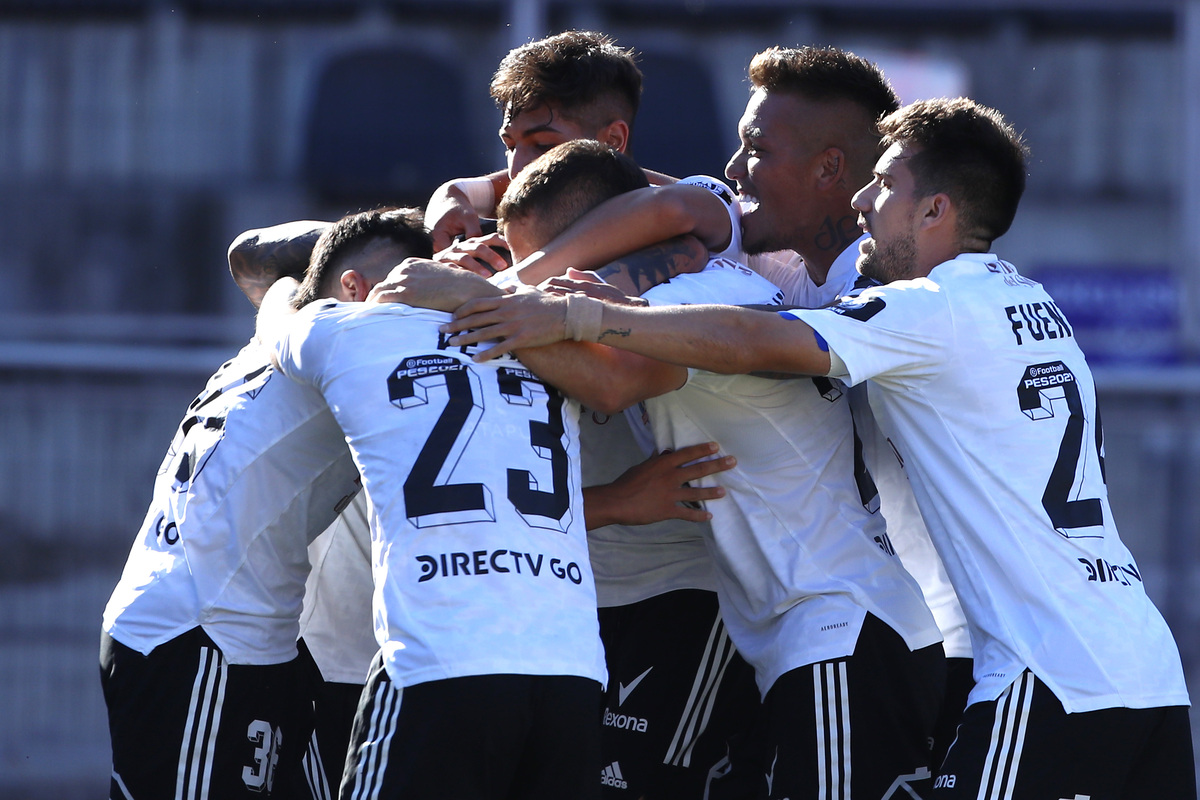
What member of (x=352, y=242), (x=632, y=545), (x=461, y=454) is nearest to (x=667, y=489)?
Result: (x=632, y=545)

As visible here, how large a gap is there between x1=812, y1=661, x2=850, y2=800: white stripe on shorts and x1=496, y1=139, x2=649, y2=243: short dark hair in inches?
55.4

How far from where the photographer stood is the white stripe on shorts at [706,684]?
173 inches

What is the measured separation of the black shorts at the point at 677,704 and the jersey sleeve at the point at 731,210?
1089mm

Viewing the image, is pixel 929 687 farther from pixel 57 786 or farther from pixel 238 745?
pixel 57 786

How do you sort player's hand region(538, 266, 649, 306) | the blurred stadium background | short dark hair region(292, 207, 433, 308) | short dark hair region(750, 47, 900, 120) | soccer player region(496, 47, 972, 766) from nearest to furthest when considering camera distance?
player's hand region(538, 266, 649, 306) → short dark hair region(292, 207, 433, 308) → soccer player region(496, 47, 972, 766) → short dark hair region(750, 47, 900, 120) → the blurred stadium background

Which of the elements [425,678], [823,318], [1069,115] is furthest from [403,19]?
[425,678]

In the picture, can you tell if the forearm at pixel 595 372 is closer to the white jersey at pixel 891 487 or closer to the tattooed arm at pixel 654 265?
the tattooed arm at pixel 654 265

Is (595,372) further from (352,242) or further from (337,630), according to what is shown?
(337,630)

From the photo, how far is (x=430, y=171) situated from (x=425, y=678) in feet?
23.2

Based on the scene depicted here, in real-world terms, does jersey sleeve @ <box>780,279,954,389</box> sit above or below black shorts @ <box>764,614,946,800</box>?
above

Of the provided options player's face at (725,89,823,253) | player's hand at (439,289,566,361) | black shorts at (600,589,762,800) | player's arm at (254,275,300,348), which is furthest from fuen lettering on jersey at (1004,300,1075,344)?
player's arm at (254,275,300,348)

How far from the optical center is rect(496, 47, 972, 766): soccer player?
4.25m

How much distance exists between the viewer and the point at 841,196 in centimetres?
449

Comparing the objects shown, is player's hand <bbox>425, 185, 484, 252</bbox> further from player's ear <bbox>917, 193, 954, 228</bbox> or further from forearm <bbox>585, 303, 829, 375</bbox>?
player's ear <bbox>917, 193, 954, 228</bbox>
